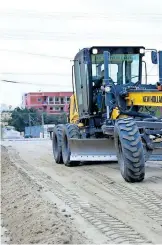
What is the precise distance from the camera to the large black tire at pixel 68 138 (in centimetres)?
1265

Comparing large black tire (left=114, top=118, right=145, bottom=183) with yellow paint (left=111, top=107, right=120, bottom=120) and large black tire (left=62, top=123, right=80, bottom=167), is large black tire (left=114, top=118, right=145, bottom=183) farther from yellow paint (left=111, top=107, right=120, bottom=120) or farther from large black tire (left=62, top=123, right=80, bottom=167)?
large black tire (left=62, top=123, right=80, bottom=167)

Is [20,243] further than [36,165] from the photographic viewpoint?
No

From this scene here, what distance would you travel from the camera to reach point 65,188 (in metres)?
8.68

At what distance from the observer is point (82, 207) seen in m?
6.84

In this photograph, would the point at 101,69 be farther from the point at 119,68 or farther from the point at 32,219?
the point at 32,219

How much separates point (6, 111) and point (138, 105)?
63.0 metres

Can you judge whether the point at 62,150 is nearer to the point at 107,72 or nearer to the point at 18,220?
the point at 107,72

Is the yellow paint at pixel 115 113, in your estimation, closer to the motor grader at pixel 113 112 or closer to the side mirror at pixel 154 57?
the motor grader at pixel 113 112

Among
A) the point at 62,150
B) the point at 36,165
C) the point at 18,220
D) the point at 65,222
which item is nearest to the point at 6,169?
the point at 36,165

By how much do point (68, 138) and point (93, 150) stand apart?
1.18 metres

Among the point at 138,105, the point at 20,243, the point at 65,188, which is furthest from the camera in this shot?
the point at 138,105

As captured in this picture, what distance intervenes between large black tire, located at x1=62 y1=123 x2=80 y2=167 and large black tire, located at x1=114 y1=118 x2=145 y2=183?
3664 millimetres

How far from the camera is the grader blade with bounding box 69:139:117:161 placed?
445 inches

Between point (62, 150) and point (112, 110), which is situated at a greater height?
point (112, 110)
